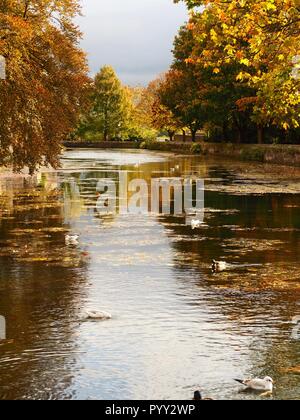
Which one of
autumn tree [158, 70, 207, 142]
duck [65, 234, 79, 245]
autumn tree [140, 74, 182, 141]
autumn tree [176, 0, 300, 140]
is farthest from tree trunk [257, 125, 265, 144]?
duck [65, 234, 79, 245]

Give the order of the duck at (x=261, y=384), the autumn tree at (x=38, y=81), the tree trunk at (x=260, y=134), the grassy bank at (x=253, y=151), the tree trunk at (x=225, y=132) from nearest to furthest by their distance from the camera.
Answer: the duck at (x=261, y=384) → the autumn tree at (x=38, y=81) → the grassy bank at (x=253, y=151) → the tree trunk at (x=260, y=134) → the tree trunk at (x=225, y=132)

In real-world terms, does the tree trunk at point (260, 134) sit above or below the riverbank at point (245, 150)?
above

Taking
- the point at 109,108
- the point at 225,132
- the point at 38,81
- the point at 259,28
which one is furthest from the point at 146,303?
the point at 109,108

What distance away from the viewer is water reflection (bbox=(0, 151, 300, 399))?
407 inches

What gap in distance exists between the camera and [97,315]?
43.0 ft

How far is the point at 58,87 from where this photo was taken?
3406 centimetres

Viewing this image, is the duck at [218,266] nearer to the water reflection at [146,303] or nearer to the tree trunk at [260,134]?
the water reflection at [146,303]

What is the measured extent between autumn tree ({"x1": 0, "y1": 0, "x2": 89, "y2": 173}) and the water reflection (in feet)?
11.8

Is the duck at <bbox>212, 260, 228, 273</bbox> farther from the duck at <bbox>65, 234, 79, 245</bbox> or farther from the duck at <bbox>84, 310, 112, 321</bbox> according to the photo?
the duck at <bbox>65, 234, 79, 245</bbox>

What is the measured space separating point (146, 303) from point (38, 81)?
A: 18.7m

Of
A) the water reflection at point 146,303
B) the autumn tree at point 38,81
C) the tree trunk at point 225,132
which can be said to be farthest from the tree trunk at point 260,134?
the water reflection at point 146,303

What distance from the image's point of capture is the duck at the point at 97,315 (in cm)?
1310

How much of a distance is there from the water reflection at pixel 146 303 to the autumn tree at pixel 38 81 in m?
3.59

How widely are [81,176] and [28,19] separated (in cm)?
1851
